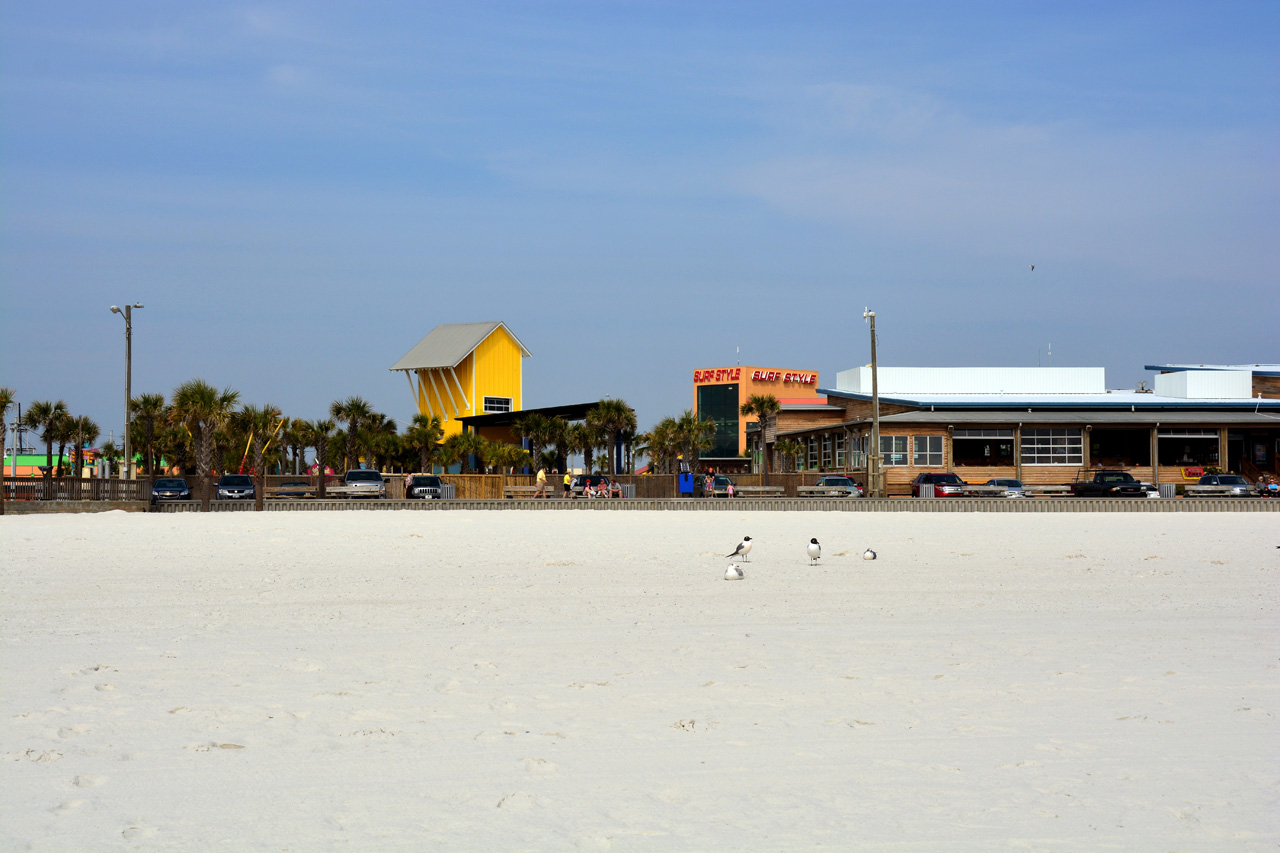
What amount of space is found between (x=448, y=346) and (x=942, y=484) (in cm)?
6389

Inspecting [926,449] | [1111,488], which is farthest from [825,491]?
[926,449]

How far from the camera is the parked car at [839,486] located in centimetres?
4675

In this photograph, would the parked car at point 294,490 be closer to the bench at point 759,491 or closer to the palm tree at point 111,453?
the bench at point 759,491

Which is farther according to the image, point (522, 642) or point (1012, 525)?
point (1012, 525)

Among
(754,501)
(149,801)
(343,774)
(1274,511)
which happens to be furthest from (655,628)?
(1274,511)

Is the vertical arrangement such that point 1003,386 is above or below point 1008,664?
above

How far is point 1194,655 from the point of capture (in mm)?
9125

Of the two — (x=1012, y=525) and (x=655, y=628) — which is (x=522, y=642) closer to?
(x=655, y=628)

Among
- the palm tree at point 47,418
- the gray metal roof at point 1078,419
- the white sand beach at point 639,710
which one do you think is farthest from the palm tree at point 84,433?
the white sand beach at point 639,710

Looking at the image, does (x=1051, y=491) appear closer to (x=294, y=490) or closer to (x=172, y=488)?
(x=294, y=490)

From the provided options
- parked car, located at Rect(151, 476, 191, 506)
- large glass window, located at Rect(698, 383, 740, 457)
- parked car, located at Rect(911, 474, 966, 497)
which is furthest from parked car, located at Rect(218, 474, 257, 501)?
large glass window, located at Rect(698, 383, 740, 457)

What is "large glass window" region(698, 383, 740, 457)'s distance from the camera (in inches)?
4355

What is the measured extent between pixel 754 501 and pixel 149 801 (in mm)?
32957

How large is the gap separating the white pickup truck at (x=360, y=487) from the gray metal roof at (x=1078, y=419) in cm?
2371
